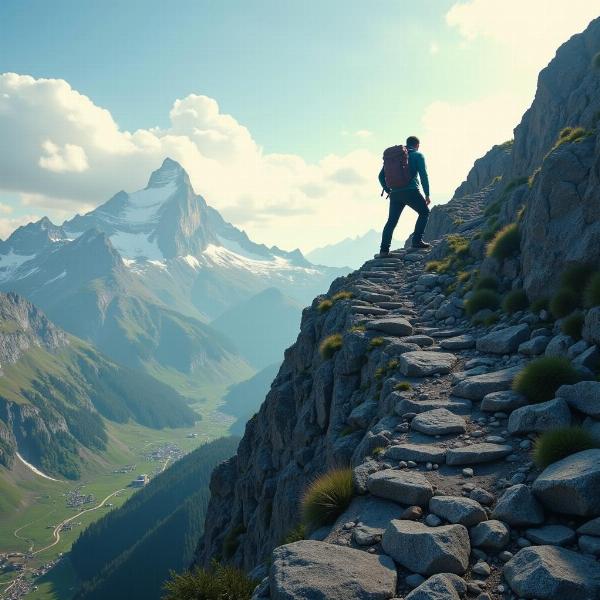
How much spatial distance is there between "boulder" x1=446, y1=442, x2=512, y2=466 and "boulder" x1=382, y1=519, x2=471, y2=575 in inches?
94.8

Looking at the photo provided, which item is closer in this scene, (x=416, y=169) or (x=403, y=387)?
(x=403, y=387)

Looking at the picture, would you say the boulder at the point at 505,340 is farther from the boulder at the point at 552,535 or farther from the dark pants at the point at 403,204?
the dark pants at the point at 403,204

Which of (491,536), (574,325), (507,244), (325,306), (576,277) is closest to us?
(491,536)

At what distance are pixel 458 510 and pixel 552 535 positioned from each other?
1.41 metres

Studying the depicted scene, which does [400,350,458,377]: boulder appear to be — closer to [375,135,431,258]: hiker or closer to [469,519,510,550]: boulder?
[469,519,510,550]: boulder

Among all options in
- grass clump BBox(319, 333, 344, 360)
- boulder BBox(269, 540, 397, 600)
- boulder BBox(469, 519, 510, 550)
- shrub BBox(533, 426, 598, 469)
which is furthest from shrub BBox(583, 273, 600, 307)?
grass clump BBox(319, 333, 344, 360)

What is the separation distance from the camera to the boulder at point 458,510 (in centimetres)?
805

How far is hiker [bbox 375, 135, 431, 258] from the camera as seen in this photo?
89.5 feet

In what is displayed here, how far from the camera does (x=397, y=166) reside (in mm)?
27281

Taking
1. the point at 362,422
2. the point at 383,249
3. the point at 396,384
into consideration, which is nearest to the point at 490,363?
the point at 396,384

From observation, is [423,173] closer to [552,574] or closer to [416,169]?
[416,169]

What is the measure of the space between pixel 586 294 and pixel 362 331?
9.70 meters

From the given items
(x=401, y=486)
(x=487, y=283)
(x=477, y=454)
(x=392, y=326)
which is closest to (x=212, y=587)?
(x=401, y=486)

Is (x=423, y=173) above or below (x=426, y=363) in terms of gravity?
above
